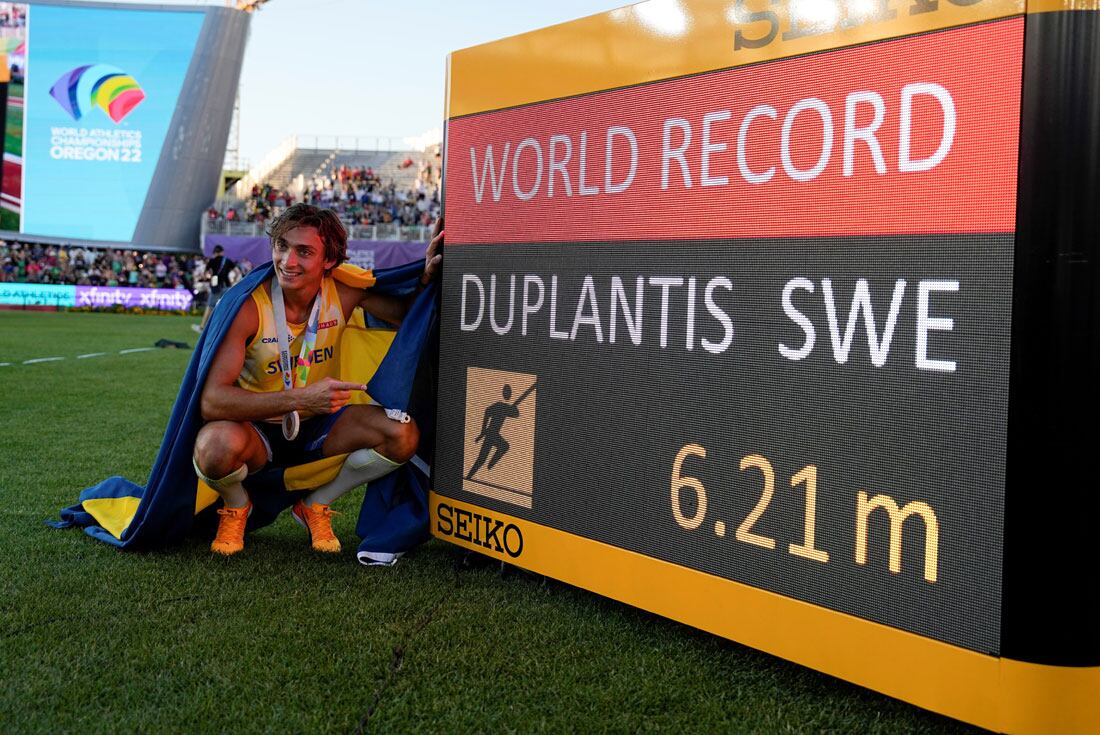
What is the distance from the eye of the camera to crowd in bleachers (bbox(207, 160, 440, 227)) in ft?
115

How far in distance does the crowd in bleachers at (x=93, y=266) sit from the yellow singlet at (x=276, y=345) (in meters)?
29.1

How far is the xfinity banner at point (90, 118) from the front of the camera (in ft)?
114

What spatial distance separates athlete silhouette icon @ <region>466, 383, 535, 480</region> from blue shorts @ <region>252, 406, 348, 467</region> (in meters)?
0.70

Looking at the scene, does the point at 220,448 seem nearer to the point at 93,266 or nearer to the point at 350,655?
the point at 350,655

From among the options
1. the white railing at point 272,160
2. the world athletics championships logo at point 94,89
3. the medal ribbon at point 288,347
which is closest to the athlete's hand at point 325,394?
the medal ribbon at point 288,347

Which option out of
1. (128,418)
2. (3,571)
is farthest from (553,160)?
(128,418)

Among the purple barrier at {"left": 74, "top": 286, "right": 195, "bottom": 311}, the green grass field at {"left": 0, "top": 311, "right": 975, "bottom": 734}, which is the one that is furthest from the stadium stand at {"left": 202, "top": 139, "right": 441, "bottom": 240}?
the green grass field at {"left": 0, "top": 311, "right": 975, "bottom": 734}

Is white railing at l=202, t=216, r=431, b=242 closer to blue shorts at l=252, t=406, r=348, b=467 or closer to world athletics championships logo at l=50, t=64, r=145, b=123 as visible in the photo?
world athletics championships logo at l=50, t=64, r=145, b=123

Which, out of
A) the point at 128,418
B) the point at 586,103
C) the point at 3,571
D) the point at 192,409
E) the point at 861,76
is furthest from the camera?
the point at 128,418

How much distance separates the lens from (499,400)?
11.9 ft

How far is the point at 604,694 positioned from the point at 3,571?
7.17ft

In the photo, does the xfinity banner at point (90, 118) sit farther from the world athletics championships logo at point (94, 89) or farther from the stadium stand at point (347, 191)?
the stadium stand at point (347, 191)

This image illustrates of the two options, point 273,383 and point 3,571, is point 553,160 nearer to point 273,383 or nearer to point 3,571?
point 273,383

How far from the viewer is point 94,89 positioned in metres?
34.9
